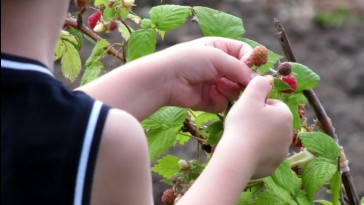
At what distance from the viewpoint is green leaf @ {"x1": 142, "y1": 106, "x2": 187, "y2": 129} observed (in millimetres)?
1389

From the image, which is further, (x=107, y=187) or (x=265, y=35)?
(x=265, y=35)

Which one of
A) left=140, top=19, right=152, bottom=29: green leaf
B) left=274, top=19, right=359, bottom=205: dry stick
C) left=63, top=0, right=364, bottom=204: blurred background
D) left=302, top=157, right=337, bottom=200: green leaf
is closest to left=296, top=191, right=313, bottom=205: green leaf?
left=302, top=157, right=337, bottom=200: green leaf

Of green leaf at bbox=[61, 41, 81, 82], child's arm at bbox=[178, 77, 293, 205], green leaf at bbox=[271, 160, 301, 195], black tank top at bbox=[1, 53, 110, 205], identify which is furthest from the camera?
green leaf at bbox=[61, 41, 81, 82]

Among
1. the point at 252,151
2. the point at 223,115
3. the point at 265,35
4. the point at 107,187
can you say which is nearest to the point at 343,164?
the point at 223,115


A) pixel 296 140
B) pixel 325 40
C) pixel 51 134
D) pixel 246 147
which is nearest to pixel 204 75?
pixel 246 147

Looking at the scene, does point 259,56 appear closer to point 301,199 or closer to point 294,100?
point 294,100

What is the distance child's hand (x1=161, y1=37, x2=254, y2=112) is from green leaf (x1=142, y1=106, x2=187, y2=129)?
96mm

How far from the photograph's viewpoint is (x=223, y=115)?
1.32m

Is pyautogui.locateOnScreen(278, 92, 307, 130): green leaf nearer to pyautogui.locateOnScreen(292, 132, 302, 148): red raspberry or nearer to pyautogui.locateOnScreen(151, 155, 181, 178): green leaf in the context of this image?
pyautogui.locateOnScreen(292, 132, 302, 148): red raspberry

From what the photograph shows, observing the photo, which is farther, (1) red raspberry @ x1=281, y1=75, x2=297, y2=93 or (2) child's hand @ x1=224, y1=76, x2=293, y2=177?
(1) red raspberry @ x1=281, y1=75, x2=297, y2=93

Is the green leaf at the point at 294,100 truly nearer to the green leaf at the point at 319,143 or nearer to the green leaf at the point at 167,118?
the green leaf at the point at 319,143

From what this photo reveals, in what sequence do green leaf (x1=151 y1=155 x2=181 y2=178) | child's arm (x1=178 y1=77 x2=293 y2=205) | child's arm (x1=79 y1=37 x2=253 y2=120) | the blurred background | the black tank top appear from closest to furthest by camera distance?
the black tank top
child's arm (x1=178 y1=77 x2=293 y2=205)
child's arm (x1=79 y1=37 x2=253 y2=120)
green leaf (x1=151 y1=155 x2=181 y2=178)
the blurred background

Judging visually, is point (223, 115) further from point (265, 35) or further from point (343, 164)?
point (265, 35)

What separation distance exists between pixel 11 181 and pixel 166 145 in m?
0.48
